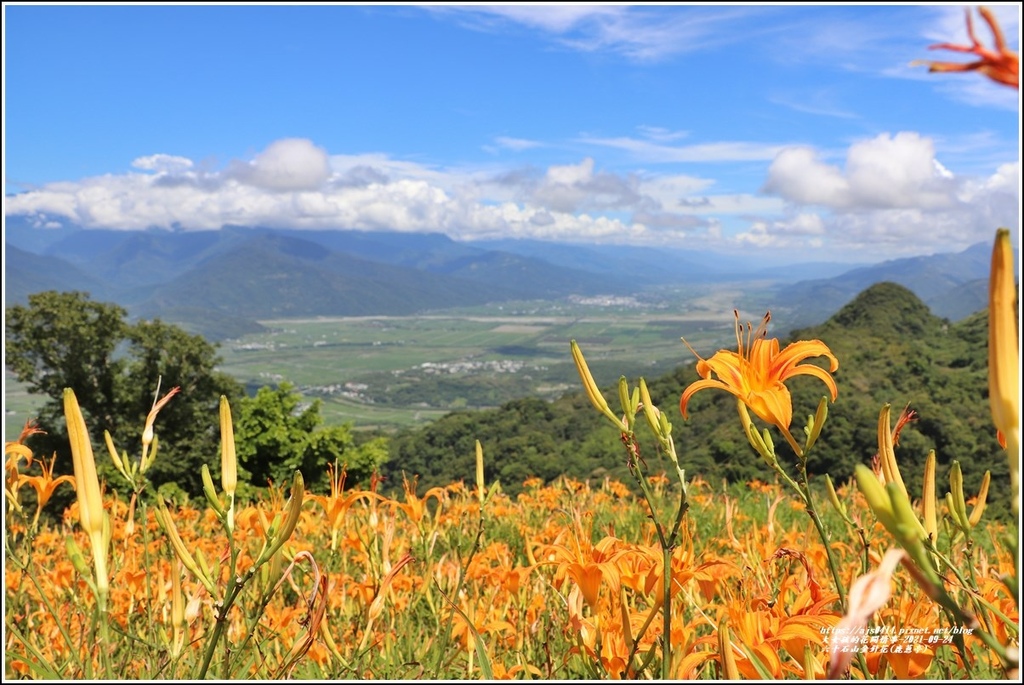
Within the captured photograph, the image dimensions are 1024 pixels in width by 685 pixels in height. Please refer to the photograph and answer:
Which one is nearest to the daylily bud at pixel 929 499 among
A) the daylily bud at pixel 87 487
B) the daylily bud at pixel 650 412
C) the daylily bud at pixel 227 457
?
the daylily bud at pixel 650 412

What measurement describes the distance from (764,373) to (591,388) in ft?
0.86

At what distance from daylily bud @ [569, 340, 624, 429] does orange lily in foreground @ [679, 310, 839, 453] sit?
13 cm

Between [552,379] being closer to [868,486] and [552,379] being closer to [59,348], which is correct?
[59,348]

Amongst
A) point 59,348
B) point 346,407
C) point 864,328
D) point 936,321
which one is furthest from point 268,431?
point 346,407

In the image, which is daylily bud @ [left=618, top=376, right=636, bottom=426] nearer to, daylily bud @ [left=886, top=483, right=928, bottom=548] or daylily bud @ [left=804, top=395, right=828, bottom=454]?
daylily bud @ [left=804, top=395, right=828, bottom=454]

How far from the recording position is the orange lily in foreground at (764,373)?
3.31 ft

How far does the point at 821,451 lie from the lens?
11.7m

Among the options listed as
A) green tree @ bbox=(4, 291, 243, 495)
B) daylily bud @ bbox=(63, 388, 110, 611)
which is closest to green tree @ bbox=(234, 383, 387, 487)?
green tree @ bbox=(4, 291, 243, 495)

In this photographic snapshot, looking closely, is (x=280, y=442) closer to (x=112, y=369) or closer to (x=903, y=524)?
(x=112, y=369)

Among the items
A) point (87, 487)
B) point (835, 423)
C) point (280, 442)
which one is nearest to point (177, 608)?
point (87, 487)

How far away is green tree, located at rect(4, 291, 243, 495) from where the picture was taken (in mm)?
14148

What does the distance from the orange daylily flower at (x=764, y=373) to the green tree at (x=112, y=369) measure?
14049 millimetres

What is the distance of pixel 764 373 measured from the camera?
41.3 inches

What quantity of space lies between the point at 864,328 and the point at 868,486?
81.1ft
